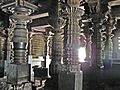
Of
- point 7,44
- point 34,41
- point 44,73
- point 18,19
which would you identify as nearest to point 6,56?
point 7,44

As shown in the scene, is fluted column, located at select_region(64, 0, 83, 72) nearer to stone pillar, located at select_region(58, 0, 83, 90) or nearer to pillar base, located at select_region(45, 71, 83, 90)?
stone pillar, located at select_region(58, 0, 83, 90)

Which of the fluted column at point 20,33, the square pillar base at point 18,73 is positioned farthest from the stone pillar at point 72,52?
the fluted column at point 20,33

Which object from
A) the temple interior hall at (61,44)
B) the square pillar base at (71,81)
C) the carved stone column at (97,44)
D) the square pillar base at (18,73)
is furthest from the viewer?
the carved stone column at (97,44)

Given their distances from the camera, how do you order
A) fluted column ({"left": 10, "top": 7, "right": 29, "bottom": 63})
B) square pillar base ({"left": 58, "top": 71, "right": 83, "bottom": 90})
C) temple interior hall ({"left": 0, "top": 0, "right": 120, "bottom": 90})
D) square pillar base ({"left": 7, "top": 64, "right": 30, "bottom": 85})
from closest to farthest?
square pillar base ({"left": 58, "top": 71, "right": 83, "bottom": 90}) → temple interior hall ({"left": 0, "top": 0, "right": 120, "bottom": 90}) → square pillar base ({"left": 7, "top": 64, "right": 30, "bottom": 85}) → fluted column ({"left": 10, "top": 7, "right": 29, "bottom": 63})

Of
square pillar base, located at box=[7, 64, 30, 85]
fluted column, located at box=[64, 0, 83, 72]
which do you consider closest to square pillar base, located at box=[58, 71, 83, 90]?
fluted column, located at box=[64, 0, 83, 72]

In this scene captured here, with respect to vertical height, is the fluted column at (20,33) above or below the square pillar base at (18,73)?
above

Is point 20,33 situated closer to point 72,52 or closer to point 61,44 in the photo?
point 72,52

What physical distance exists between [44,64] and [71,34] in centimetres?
1255

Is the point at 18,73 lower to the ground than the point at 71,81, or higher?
higher

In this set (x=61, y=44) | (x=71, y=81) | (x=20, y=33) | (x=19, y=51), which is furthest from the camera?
(x=61, y=44)

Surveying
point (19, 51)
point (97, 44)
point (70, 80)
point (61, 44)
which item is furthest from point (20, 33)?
point (97, 44)

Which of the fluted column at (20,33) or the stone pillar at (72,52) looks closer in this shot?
the stone pillar at (72,52)

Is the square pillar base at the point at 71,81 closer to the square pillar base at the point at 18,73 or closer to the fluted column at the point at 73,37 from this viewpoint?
the fluted column at the point at 73,37

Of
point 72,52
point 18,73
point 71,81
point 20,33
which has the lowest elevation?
point 71,81
